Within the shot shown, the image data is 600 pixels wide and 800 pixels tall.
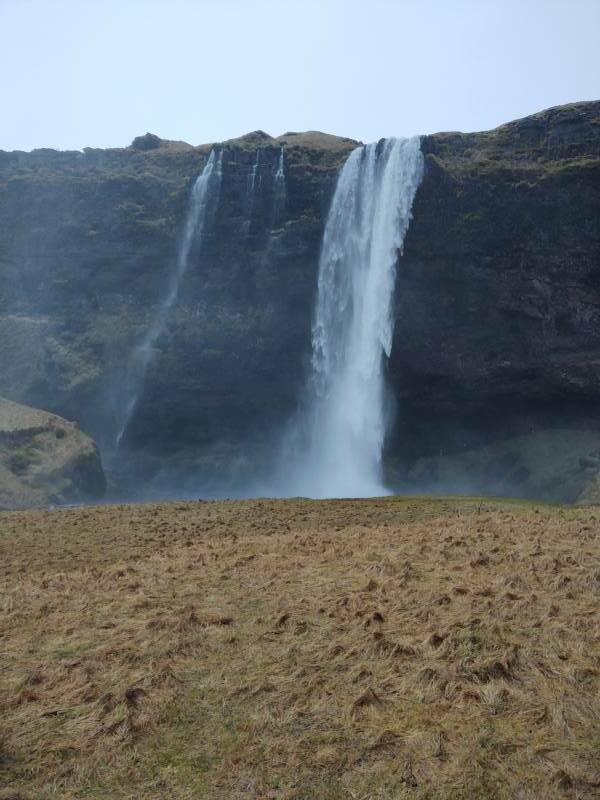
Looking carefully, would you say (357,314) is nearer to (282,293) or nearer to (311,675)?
(282,293)

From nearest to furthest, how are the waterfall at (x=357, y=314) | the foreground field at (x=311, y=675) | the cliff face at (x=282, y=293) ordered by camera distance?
the foreground field at (x=311, y=675) < the cliff face at (x=282, y=293) < the waterfall at (x=357, y=314)

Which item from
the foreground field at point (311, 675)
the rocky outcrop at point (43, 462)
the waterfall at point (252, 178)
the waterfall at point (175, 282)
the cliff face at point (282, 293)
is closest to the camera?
the foreground field at point (311, 675)

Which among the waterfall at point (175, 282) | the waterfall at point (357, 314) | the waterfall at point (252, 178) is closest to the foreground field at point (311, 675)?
the waterfall at point (357, 314)

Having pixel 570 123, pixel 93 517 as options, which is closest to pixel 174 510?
pixel 93 517

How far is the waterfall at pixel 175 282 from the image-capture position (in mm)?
Result: 54188

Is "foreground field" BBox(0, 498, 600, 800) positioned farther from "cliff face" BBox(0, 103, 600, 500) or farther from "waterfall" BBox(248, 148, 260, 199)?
"waterfall" BBox(248, 148, 260, 199)

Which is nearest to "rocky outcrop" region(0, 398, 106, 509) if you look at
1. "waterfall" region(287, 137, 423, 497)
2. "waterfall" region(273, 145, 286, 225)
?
"waterfall" region(287, 137, 423, 497)

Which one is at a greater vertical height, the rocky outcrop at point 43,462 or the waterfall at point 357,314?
the waterfall at point 357,314

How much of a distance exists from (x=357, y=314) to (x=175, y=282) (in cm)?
1504

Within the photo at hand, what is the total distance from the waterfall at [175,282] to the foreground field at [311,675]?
39.6m

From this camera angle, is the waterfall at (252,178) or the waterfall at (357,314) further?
the waterfall at (252,178)

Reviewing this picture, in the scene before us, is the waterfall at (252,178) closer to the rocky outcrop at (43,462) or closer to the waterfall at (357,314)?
the waterfall at (357,314)

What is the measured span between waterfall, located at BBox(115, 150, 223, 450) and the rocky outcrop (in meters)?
7.76

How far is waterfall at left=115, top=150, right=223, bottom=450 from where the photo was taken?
178 ft
